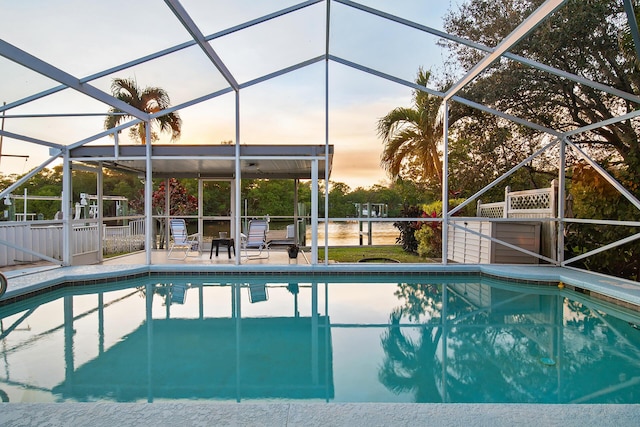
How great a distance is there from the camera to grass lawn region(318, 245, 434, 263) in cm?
1151

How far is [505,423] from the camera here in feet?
8.48

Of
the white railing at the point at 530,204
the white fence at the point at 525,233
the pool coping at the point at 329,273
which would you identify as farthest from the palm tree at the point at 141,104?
the white railing at the point at 530,204

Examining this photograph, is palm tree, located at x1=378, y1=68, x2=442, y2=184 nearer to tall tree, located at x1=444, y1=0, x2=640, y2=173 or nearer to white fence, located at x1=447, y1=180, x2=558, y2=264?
tall tree, located at x1=444, y1=0, x2=640, y2=173

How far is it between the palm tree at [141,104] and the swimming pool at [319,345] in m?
3.44

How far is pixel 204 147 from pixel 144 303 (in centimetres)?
353

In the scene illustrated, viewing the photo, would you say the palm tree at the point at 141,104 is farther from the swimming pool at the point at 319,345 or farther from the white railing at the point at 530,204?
the white railing at the point at 530,204

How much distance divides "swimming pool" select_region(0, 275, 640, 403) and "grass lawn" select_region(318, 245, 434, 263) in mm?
3819

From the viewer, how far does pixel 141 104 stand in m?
9.43

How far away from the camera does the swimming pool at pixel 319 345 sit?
11.7 ft

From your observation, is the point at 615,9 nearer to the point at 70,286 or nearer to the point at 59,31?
the point at 59,31

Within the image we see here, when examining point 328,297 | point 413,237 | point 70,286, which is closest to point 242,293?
point 328,297

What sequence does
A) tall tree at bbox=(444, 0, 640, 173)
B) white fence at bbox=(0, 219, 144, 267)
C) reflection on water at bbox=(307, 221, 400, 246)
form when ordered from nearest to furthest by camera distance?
1. tall tree at bbox=(444, 0, 640, 173)
2. white fence at bbox=(0, 219, 144, 267)
3. reflection on water at bbox=(307, 221, 400, 246)

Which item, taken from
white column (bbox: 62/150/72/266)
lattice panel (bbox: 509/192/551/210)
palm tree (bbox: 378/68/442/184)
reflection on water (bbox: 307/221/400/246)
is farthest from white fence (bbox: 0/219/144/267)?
lattice panel (bbox: 509/192/551/210)

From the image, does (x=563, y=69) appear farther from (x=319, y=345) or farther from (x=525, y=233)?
(x=319, y=345)
